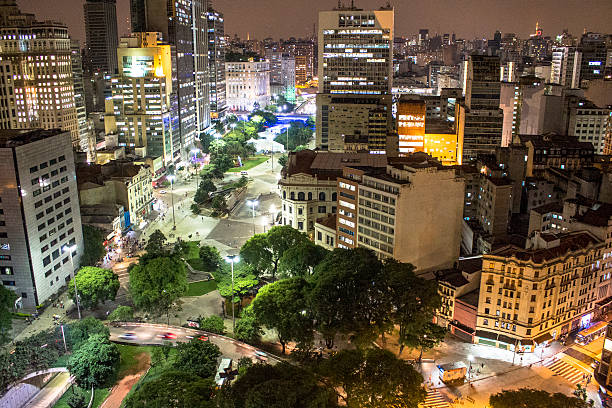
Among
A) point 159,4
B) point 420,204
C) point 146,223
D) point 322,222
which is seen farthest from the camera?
point 159,4

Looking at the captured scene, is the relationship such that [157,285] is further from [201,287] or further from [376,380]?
[376,380]

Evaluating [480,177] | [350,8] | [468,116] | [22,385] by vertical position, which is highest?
[350,8]

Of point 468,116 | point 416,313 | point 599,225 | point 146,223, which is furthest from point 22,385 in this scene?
point 468,116

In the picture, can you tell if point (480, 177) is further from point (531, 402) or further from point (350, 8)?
point (350, 8)

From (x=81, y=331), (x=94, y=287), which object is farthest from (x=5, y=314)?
(x=81, y=331)

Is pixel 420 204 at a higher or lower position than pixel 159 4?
lower
